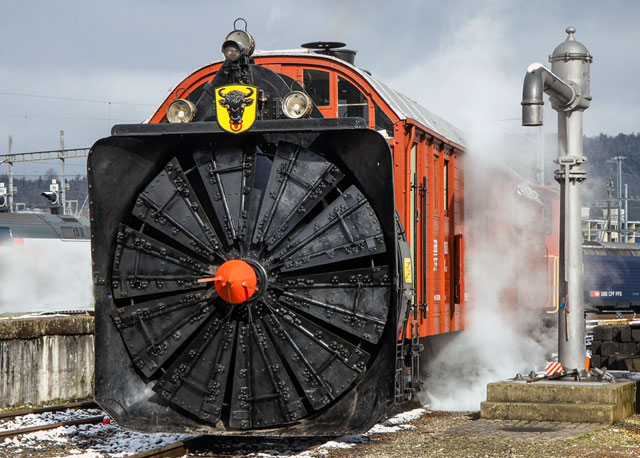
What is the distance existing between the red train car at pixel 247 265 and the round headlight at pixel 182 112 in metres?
0.01

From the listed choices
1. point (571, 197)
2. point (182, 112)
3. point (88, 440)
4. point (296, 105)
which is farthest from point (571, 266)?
point (88, 440)

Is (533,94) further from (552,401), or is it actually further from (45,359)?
(45,359)

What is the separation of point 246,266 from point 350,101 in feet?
8.57

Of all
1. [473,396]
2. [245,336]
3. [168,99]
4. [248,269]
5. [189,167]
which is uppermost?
[168,99]

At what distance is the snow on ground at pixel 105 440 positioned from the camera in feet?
28.8

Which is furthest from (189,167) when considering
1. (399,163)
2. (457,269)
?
(457,269)

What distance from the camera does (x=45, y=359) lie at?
12.9 metres

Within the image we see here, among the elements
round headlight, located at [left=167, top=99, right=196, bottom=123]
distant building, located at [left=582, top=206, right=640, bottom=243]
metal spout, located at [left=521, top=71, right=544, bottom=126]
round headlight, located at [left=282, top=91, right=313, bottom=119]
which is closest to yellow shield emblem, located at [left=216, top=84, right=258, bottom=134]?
round headlight, located at [left=282, top=91, right=313, bottom=119]

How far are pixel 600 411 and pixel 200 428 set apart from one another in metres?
4.62

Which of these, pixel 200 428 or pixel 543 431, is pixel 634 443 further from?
pixel 200 428

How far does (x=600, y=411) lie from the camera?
10133 mm

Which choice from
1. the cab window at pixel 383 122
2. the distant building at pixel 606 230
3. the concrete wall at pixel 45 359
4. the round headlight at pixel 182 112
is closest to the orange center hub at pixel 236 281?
the round headlight at pixel 182 112

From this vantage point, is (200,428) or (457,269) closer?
(200,428)

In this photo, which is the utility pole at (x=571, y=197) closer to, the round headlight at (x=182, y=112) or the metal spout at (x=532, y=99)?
the metal spout at (x=532, y=99)
